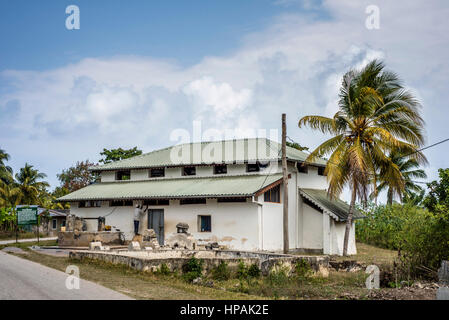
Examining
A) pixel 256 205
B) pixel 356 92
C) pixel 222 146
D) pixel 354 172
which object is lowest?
pixel 256 205

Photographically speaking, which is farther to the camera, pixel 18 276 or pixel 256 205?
pixel 256 205

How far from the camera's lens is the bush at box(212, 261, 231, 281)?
62.3 ft

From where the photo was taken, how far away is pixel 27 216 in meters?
32.4

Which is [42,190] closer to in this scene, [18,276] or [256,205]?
[256,205]

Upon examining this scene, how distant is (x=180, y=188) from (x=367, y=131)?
1186 cm

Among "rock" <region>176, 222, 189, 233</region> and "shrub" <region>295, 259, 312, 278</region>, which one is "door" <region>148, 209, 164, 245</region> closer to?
"rock" <region>176, 222, 189, 233</region>

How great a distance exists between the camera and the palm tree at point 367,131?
27328 millimetres

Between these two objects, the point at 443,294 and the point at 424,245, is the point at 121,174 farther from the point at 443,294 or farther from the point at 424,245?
the point at 443,294

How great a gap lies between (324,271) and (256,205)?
880 centimetres

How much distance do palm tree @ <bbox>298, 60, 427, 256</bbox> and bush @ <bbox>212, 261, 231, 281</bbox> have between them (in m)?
10.6

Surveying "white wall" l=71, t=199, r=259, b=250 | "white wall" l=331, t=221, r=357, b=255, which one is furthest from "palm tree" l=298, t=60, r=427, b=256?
"white wall" l=71, t=199, r=259, b=250

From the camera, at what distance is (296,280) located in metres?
18.2
